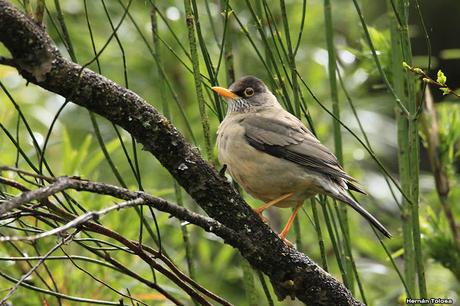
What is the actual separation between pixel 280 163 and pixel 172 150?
1.40 metres

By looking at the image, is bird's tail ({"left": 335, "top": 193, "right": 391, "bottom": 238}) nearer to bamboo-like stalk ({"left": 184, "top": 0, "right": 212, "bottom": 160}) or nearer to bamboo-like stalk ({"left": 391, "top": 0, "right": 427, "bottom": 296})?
bamboo-like stalk ({"left": 391, "top": 0, "right": 427, "bottom": 296})

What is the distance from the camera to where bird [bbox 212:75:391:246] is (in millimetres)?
3855

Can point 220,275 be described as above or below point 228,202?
above

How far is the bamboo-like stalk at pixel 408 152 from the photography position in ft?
10.9

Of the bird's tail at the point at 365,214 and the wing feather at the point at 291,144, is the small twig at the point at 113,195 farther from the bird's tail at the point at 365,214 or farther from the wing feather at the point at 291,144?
the wing feather at the point at 291,144

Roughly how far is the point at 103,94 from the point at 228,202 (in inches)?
23.9

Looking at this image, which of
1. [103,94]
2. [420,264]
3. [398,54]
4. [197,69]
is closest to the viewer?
[103,94]

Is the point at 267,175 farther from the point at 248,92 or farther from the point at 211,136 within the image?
the point at 248,92

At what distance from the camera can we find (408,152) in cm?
362

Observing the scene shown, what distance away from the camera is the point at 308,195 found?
3906mm

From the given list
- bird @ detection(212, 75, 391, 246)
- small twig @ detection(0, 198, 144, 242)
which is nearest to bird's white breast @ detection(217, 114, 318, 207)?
bird @ detection(212, 75, 391, 246)

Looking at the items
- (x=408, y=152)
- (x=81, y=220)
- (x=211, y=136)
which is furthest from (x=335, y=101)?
(x=81, y=220)

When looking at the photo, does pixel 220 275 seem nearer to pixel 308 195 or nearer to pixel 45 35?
pixel 308 195

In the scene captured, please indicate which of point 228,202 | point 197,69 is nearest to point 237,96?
point 197,69
